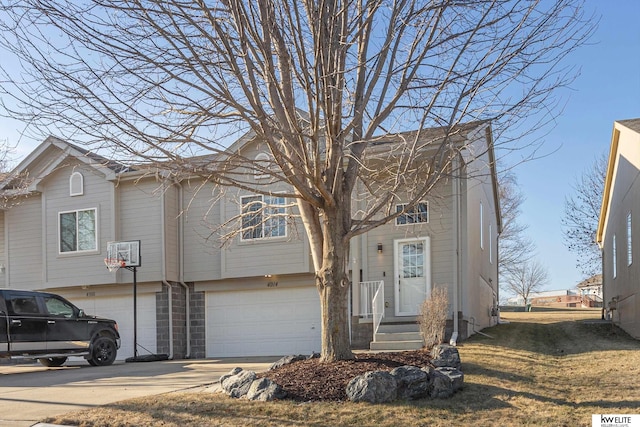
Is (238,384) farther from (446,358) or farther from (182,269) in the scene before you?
(182,269)

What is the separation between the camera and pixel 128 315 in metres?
17.8

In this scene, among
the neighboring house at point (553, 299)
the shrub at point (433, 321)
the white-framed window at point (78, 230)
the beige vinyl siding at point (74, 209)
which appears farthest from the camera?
the neighboring house at point (553, 299)

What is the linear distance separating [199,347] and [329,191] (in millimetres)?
10173

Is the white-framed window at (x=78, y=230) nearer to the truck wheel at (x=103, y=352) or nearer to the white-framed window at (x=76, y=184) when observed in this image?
the white-framed window at (x=76, y=184)

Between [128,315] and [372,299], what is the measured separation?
24.3 feet

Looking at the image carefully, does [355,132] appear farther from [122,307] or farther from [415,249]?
[122,307]

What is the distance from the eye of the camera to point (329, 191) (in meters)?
8.66

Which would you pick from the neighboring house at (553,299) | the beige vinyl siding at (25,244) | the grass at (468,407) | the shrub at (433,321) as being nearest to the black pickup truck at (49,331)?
the beige vinyl siding at (25,244)

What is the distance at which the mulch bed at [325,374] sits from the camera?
7312 mm

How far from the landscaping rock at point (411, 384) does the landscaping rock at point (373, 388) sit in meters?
0.12

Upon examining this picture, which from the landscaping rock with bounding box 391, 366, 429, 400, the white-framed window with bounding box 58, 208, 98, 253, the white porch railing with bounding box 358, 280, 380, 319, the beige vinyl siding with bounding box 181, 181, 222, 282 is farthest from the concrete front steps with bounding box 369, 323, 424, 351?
the white-framed window with bounding box 58, 208, 98, 253

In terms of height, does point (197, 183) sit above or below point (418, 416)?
above

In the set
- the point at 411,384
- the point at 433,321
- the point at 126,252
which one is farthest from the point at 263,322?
the point at 411,384

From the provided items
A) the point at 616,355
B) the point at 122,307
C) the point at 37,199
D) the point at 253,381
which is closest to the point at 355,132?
the point at 253,381
